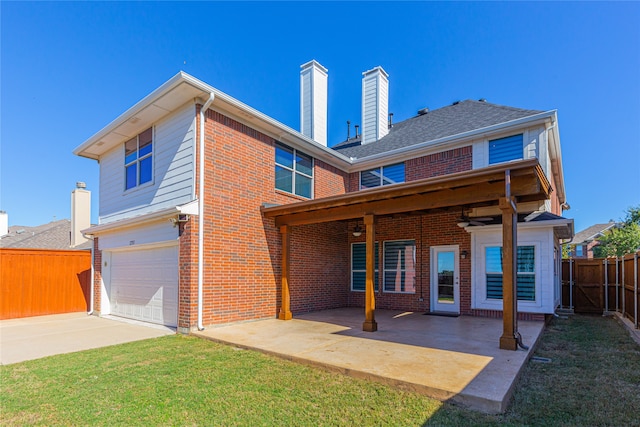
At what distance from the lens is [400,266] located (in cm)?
1102

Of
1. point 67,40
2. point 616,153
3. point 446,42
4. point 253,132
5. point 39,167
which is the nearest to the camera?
point 253,132

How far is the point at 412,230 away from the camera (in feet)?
35.5

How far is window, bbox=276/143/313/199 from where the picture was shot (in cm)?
989

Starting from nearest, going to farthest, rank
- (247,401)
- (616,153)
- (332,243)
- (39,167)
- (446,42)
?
(247,401) < (332,243) < (446,42) < (39,167) < (616,153)

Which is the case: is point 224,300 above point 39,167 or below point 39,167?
below

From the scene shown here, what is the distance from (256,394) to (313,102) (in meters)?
11.0

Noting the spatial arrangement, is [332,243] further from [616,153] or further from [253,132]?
[616,153]

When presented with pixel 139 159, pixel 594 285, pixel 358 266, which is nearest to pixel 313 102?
pixel 358 266

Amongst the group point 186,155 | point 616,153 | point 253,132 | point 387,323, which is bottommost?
point 387,323

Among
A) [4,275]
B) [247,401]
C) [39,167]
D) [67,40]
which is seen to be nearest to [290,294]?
[247,401]

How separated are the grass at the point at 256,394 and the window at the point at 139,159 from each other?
5.04 metres

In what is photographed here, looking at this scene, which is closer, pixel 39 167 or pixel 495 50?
pixel 495 50

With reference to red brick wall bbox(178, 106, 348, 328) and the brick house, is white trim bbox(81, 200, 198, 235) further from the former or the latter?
red brick wall bbox(178, 106, 348, 328)

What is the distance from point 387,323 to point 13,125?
12.6 meters
